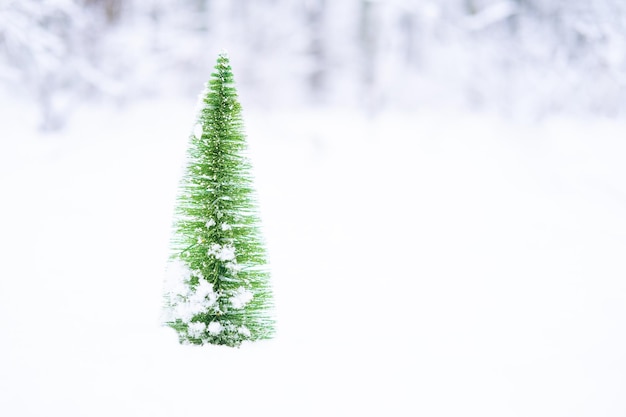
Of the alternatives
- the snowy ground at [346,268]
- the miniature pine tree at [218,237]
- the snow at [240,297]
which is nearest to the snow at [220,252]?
the miniature pine tree at [218,237]

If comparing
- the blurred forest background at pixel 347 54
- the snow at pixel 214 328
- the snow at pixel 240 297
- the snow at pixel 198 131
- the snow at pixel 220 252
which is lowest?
the snow at pixel 214 328

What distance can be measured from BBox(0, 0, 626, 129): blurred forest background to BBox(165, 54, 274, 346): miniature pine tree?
7.28 metres

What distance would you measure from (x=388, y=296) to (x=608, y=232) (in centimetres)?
→ 451

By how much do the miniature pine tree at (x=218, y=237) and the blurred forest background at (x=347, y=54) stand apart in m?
7.28

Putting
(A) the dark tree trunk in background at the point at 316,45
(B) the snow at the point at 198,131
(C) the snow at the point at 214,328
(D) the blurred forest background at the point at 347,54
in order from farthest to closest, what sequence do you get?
(A) the dark tree trunk in background at the point at 316,45
(D) the blurred forest background at the point at 347,54
(C) the snow at the point at 214,328
(B) the snow at the point at 198,131

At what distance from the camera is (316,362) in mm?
4016

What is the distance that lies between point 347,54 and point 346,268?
8.98m

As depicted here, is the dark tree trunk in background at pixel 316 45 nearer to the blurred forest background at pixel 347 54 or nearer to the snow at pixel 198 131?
the blurred forest background at pixel 347 54

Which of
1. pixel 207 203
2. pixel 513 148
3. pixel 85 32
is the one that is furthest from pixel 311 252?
pixel 85 32

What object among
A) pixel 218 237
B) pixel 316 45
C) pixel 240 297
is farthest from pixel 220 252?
pixel 316 45

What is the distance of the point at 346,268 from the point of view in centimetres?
668

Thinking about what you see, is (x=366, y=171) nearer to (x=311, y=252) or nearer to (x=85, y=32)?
(x=311, y=252)

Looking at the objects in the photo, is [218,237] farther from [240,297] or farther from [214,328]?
[214,328]

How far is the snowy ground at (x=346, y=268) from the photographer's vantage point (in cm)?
362
